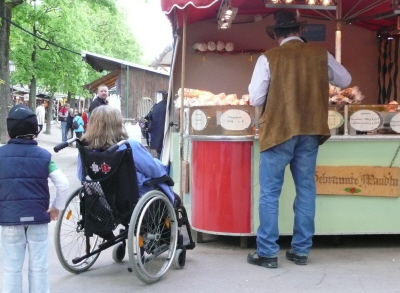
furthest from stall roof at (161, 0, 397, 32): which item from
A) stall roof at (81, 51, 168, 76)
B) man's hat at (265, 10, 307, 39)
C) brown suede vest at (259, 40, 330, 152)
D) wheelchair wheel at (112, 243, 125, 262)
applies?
stall roof at (81, 51, 168, 76)

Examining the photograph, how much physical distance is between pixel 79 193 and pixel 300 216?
1796 mm

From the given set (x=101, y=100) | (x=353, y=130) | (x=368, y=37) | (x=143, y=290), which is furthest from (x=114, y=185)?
(x=368, y=37)

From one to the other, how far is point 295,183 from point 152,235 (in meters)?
1.29

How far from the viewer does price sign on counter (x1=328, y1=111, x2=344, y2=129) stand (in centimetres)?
534

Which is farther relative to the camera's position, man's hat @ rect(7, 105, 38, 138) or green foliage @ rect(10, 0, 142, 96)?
green foliage @ rect(10, 0, 142, 96)

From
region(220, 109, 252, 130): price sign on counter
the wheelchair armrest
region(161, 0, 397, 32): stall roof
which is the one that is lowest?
the wheelchair armrest

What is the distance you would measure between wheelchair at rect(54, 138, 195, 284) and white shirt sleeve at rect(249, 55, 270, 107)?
3.18ft

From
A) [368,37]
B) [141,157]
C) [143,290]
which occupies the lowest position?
[143,290]

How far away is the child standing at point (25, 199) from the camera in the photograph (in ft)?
11.7

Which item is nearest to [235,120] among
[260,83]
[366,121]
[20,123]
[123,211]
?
[260,83]

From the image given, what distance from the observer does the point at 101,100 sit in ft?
28.0

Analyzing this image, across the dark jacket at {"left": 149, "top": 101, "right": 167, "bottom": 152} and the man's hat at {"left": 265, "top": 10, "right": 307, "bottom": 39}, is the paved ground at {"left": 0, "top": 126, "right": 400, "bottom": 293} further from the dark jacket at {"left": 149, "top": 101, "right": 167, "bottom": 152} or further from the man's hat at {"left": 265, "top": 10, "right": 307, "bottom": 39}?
the dark jacket at {"left": 149, "top": 101, "right": 167, "bottom": 152}

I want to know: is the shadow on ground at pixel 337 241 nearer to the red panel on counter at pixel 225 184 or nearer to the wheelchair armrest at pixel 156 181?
the red panel on counter at pixel 225 184

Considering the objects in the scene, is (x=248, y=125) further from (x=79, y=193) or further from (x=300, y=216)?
(x=79, y=193)
